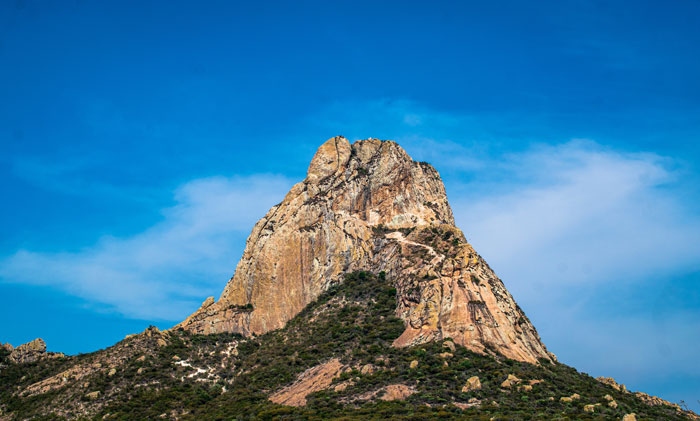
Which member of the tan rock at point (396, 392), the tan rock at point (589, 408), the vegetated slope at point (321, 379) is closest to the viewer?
the tan rock at point (589, 408)

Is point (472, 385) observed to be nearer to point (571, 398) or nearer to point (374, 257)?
point (571, 398)

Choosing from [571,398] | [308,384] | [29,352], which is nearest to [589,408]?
[571,398]

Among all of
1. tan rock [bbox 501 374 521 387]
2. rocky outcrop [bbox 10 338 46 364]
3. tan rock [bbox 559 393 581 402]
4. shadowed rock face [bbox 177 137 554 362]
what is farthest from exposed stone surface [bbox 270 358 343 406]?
rocky outcrop [bbox 10 338 46 364]

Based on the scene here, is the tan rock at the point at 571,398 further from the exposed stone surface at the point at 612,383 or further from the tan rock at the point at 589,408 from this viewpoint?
the exposed stone surface at the point at 612,383

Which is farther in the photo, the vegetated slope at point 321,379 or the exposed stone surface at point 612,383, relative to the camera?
the exposed stone surface at point 612,383

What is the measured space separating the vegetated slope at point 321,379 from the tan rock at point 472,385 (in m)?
0.13

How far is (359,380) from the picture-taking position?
292 feet

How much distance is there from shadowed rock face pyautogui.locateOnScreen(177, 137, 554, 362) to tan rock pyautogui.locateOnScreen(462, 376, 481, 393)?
34.2 feet

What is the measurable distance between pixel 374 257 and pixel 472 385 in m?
46.6

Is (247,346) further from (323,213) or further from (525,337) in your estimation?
(525,337)

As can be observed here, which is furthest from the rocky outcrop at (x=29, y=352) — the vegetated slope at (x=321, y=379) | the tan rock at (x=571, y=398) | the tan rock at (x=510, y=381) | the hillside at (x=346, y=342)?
the tan rock at (x=571, y=398)

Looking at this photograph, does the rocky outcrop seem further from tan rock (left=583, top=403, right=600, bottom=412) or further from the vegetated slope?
tan rock (left=583, top=403, right=600, bottom=412)

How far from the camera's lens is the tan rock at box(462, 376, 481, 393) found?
82.1 meters

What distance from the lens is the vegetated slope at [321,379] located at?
79.9 m
